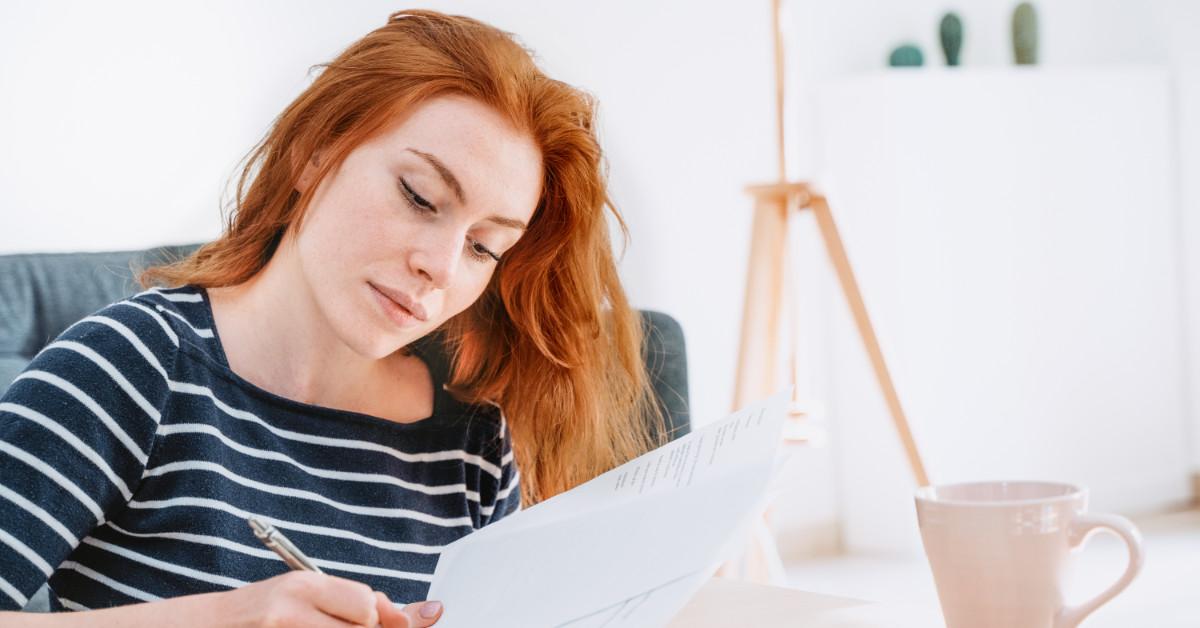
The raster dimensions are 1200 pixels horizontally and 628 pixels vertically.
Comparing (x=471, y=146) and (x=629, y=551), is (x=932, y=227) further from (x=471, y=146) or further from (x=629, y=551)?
(x=629, y=551)

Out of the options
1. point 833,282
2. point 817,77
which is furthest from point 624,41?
point 833,282

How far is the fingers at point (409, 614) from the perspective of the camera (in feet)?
2.32

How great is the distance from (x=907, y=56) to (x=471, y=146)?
2479mm

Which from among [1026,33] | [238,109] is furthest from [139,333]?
[1026,33]

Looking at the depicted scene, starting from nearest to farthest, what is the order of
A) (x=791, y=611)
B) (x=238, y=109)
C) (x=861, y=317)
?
(x=791, y=611)
(x=238, y=109)
(x=861, y=317)

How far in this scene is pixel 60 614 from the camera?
2.47 feet

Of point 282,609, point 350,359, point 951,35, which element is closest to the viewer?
point 282,609

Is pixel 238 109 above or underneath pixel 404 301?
above

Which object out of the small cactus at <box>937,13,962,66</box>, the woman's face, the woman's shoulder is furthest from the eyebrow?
the small cactus at <box>937,13,962,66</box>

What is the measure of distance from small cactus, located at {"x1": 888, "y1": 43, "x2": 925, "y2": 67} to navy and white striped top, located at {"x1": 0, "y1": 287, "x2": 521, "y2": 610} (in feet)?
7.93

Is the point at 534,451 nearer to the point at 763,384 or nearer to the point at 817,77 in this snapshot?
the point at 763,384

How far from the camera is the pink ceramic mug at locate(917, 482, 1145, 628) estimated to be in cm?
69

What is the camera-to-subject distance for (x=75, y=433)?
89 centimetres

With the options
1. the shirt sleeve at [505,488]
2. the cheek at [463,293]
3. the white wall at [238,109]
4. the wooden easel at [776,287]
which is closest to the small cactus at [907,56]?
the white wall at [238,109]
